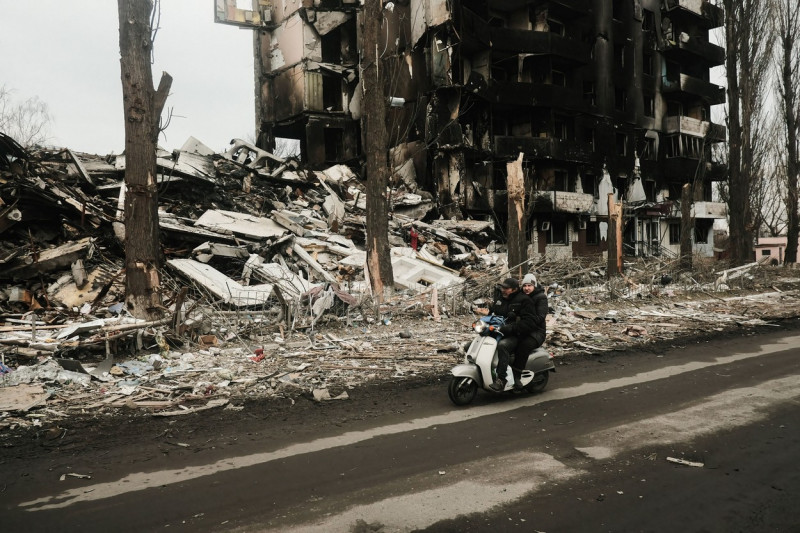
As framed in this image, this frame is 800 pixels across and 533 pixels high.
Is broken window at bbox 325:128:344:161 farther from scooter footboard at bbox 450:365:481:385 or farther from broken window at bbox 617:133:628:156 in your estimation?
scooter footboard at bbox 450:365:481:385

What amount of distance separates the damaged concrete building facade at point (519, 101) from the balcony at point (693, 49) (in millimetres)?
166

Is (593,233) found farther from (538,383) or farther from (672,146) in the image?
(538,383)

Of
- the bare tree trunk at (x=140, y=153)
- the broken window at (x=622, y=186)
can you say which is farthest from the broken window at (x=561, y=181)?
the bare tree trunk at (x=140, y=153)

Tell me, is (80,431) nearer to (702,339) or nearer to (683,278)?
(702,339)

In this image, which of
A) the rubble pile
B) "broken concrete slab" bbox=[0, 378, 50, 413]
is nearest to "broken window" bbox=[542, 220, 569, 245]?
the rubble pile

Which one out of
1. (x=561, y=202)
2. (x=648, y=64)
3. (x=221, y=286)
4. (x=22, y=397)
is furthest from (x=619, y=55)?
(x=22, y=397)

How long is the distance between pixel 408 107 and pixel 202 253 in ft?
69.4

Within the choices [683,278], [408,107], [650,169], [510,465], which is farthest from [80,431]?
[650,169]

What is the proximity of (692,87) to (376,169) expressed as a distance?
39135mm

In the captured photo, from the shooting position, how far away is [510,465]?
4.36 m

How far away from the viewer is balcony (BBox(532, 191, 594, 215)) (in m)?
32.2

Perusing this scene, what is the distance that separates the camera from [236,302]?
11.3 meters

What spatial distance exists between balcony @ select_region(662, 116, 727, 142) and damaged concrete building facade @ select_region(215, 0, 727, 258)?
0.32 ft

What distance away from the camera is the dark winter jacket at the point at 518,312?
20.7ft
